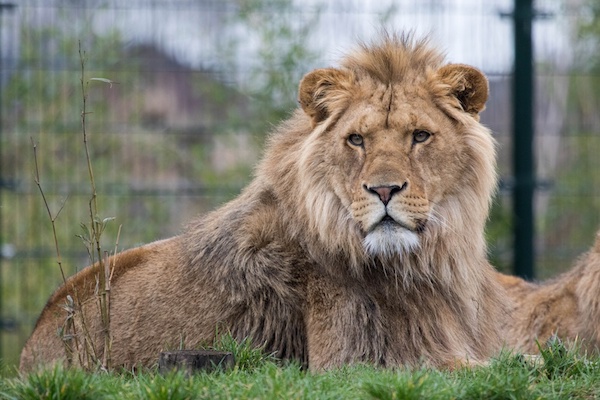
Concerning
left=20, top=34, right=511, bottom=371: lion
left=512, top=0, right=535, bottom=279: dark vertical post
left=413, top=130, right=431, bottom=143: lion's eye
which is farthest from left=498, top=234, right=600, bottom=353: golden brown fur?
left=512, top=0, right=535, bottom=279: dark vertical post

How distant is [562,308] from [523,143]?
3.45 metres

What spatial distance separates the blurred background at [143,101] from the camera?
10.4m

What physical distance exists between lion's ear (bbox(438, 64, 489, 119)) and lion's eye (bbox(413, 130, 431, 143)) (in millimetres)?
349

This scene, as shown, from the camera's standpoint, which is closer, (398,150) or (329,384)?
(329,384)

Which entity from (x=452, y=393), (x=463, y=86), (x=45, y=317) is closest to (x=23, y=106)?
(x=45, y=317)

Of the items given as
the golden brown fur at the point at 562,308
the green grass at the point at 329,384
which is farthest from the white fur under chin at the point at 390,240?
the golden brown fur at the point at 562,308

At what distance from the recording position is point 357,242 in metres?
5.21

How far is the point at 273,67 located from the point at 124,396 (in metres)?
6.81

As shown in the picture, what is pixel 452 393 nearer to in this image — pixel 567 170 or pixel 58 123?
pixel 58 123

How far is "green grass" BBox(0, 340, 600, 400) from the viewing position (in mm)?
4215

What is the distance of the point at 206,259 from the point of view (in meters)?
5.70

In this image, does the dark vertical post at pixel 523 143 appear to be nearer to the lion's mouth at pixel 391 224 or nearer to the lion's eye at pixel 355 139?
the lion's eye at pixel 355 139

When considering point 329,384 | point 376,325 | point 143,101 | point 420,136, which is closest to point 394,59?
point 420,136

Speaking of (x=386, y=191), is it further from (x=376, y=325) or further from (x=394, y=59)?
(x=394, y=59)
